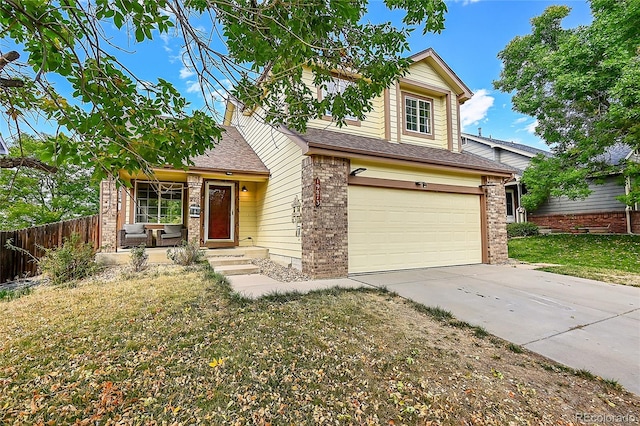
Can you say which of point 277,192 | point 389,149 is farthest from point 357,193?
point 277,192

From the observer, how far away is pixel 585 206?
14.5 meters

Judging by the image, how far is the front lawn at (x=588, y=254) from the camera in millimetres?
6949

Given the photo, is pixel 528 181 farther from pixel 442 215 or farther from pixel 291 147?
pixel 291 147

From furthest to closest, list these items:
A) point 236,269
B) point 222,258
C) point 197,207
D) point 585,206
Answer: point 585,206
point 197,207
point 222,258
point 236,269

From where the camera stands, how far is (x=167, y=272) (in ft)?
21.9

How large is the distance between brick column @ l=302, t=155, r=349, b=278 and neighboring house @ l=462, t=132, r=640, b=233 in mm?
12043

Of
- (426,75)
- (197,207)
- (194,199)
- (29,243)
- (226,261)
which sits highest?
(426,75)

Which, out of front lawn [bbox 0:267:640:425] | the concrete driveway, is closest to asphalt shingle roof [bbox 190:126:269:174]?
the concrete driveway

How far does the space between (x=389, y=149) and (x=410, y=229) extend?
2133mm

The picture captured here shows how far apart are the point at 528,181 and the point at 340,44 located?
40.2 ft

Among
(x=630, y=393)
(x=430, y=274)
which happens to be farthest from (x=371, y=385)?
(x=430, y=274)

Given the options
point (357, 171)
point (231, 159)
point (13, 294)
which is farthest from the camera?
point (231, 159)

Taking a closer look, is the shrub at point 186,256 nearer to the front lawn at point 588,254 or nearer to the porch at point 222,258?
the porch at point 222,258

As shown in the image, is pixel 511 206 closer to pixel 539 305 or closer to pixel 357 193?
pixel 357 193
